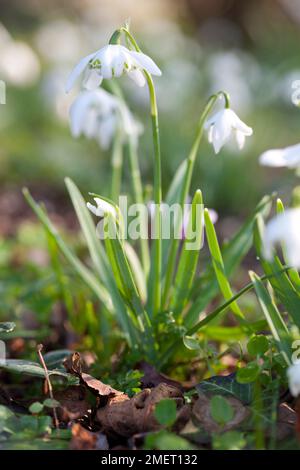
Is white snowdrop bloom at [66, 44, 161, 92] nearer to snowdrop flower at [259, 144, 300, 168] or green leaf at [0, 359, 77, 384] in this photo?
snowdrop flower at [259, 144, 300, 168]

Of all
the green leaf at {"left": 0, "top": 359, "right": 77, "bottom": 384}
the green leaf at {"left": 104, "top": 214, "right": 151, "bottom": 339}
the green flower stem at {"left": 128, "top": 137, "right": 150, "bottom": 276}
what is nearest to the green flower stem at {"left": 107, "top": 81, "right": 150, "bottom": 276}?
the green flower stem at {"left": 128, "top": 137, "right": 150, "bottom": 276}

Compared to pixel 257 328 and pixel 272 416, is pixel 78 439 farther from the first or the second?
pixel 257 328

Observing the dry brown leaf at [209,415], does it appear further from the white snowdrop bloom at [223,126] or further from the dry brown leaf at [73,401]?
the white snowdrop bloom at [223,126]

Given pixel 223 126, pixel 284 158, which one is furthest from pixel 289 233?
pixel 223 126

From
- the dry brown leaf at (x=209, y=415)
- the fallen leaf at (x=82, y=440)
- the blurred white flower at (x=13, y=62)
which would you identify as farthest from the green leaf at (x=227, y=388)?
the blurred white flower at (x=13, y=62)

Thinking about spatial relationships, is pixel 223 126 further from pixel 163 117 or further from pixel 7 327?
pixel 163 117

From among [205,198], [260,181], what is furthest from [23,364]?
[260,181]
